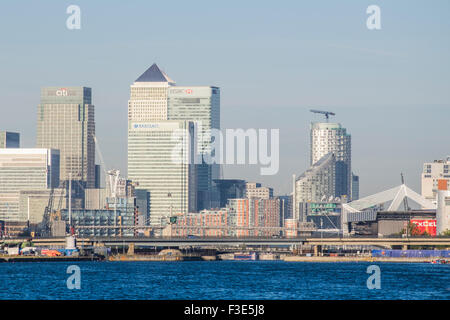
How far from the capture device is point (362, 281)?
11025 cm

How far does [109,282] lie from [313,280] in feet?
71.3
